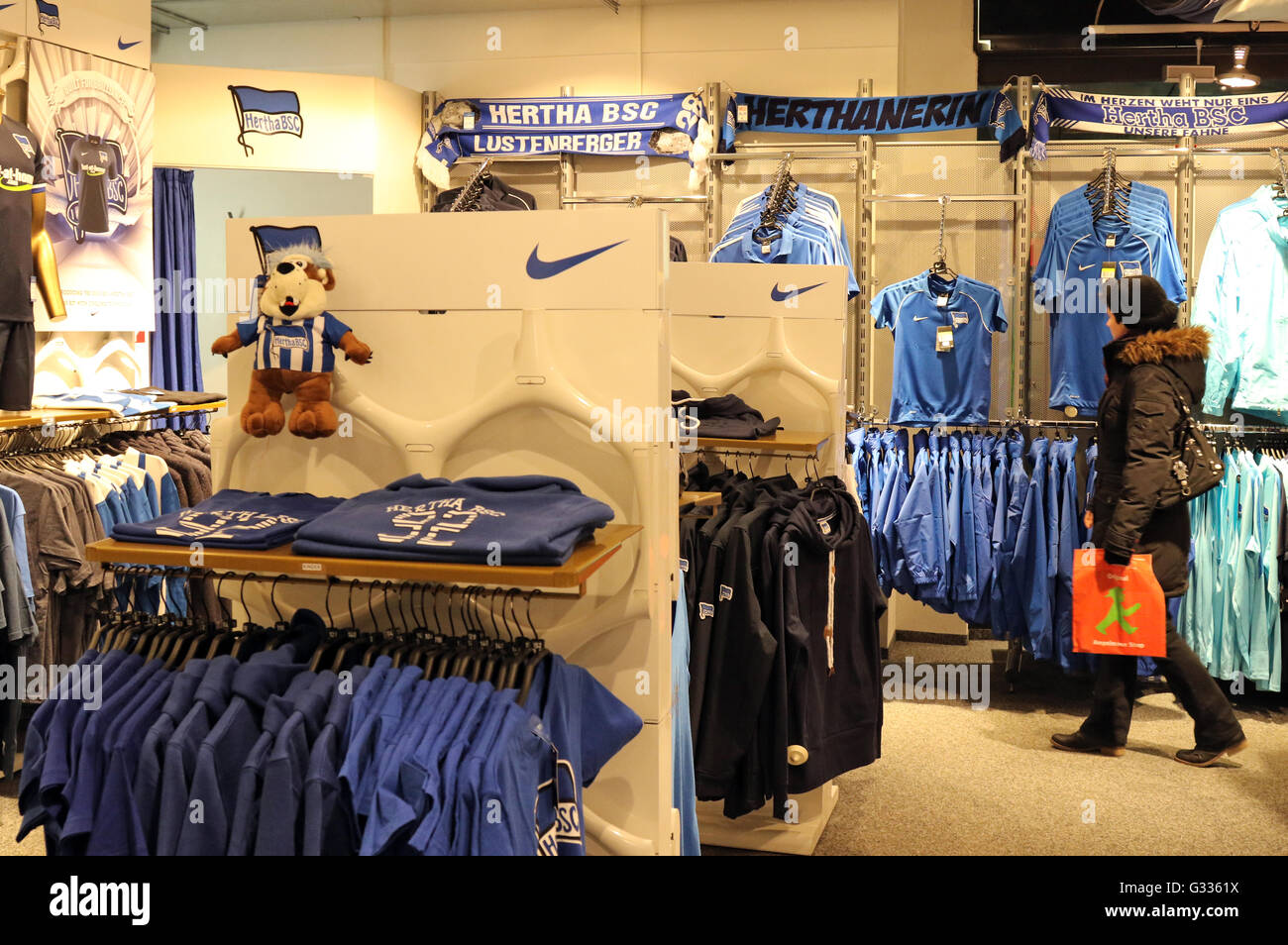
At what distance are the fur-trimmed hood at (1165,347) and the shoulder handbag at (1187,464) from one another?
6cm

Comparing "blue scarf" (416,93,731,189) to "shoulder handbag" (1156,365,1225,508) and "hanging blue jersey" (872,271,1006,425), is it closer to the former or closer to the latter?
"hanging blue jersey" (872,271,1006,425)

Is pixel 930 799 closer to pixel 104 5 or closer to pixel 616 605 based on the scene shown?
pixel 616 605

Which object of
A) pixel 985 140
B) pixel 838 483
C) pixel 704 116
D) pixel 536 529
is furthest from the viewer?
pixel 704 116

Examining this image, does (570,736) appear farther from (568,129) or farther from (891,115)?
(568,129)

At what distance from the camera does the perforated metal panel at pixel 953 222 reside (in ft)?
20.5

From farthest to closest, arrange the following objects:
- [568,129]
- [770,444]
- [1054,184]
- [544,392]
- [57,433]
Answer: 1. [568,129]
2. [1054,184]
3. [57,433]
4. [770,444]
5. [544,392]

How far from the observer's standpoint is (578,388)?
2.45m

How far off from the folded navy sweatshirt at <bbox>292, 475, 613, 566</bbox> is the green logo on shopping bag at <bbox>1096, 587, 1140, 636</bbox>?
297 centimetres

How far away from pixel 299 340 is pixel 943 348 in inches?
162

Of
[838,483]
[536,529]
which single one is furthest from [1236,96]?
[536,529]

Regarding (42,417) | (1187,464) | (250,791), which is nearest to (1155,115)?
(1187,464)

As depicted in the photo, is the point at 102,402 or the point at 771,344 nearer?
the point at 771,344

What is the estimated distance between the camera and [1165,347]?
14.6 ft
